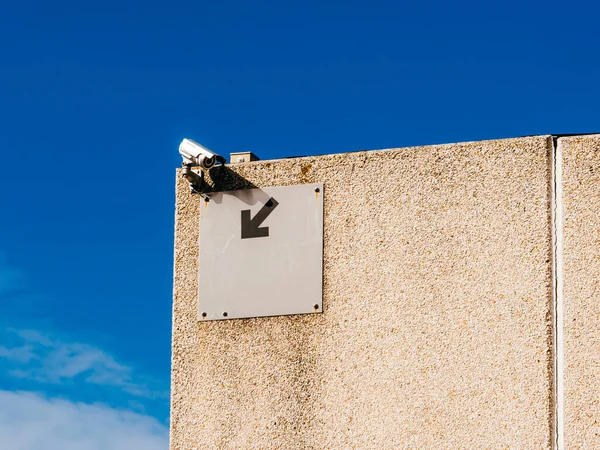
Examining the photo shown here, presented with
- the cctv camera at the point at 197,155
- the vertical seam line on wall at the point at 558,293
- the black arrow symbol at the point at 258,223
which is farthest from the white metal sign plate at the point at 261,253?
the vertical seam line on wall at the point at 558,293

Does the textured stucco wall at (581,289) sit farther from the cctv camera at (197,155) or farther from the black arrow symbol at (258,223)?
the cctv camera at (197,155)

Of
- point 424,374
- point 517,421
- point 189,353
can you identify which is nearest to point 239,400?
point 189,353

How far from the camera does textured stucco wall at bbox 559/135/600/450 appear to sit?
6230 millimetres

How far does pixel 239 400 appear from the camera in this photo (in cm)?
698

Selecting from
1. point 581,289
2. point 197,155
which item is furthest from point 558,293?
point 197,155

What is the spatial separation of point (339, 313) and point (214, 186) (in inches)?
48.1

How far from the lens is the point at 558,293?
6.46 metres

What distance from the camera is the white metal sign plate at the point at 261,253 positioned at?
7.06m

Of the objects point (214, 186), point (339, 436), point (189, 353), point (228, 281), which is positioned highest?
point (214, 186)

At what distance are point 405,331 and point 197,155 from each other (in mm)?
1762

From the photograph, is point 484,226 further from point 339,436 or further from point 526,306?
point 339,436

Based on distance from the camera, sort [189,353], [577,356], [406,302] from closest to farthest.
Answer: [577,356], [406,302], [189,353]

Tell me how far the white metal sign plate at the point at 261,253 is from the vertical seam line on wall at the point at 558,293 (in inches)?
53.9

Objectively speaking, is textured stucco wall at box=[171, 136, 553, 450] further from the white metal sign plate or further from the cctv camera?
the cctv camera
